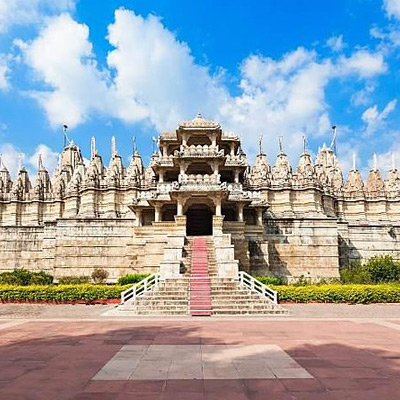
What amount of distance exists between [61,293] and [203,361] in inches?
592

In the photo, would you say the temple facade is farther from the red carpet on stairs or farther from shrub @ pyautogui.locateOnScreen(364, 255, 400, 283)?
shrub @ pyautogui.locateOnScreen(364, 255, 400, 283)

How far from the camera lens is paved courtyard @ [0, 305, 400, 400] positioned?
6.38 m

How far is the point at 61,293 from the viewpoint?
68.8 ft

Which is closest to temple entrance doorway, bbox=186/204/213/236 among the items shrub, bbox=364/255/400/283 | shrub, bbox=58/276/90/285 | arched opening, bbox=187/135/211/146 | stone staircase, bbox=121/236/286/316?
arched opening, bbox=187/135/211/146

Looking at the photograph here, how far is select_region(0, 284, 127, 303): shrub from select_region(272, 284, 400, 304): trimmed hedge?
370 inches

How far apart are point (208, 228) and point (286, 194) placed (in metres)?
15.0

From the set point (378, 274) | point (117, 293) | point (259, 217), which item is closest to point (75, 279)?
point (117, 293)

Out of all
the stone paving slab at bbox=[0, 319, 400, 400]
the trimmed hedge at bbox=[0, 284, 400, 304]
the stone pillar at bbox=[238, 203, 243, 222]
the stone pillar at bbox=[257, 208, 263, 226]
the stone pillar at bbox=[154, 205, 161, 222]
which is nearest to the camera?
the stone paving slab at bbox=[0, 319, 400, 400]

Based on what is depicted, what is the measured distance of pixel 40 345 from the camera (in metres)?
10.4

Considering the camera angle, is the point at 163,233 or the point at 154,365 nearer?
the point at 154,365

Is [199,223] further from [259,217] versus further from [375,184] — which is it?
[375,184]

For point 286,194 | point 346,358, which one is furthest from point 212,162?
point 346,358

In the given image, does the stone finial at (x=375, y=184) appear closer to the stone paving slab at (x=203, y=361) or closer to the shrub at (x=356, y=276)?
the shrub at (x=356, y=276)

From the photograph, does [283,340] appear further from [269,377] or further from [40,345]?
[40,345]
